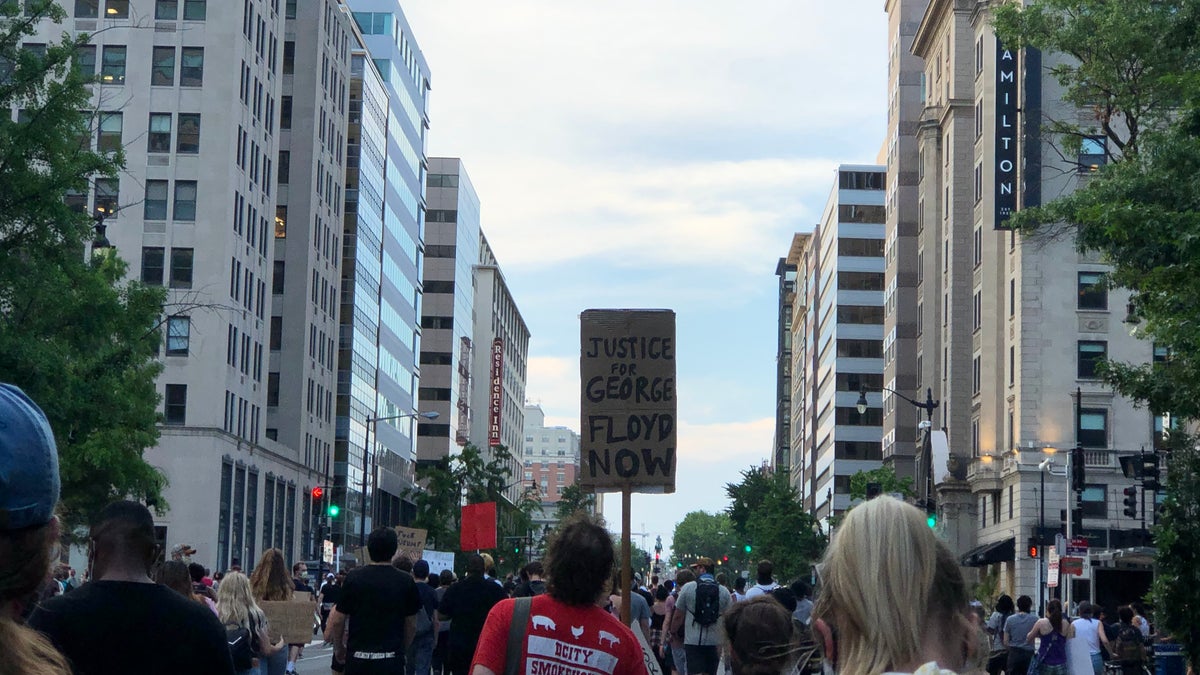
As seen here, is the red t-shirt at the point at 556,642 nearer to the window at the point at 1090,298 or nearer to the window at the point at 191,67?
the window at the point at 1090,298

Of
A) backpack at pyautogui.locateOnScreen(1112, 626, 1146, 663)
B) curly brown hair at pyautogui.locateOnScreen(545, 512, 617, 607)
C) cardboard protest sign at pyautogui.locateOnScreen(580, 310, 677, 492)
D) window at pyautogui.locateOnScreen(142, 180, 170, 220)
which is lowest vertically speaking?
backpack at pyautogui.locateOnScreen(1112, 626, 1146, 663)

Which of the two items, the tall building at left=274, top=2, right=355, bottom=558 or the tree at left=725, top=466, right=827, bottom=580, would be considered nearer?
the tall building at left=274, top=2, right=355, bottom=558

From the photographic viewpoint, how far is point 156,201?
2864 inches

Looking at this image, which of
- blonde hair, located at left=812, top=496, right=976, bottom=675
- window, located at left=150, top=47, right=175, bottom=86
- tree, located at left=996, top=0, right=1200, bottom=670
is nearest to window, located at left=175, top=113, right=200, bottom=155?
window, located at left=150, top=47, right=175, bottom=86

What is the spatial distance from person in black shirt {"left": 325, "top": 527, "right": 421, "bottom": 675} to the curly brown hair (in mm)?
4688

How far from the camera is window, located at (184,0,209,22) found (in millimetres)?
72812

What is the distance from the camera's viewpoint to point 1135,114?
34.5 metres

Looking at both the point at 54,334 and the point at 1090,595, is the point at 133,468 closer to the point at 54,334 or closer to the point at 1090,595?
the point at 54,334

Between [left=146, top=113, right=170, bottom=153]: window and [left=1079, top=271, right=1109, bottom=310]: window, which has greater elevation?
[left=146, top=113, right=170, bottom=153]: window

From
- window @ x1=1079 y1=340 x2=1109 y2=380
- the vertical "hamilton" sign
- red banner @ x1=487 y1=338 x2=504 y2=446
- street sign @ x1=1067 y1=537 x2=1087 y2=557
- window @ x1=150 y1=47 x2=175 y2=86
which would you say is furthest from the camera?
red banner @ x1=487 y1=338 x2=504 y2=446

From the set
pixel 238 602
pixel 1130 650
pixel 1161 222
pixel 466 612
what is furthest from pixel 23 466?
pixel 1130 650

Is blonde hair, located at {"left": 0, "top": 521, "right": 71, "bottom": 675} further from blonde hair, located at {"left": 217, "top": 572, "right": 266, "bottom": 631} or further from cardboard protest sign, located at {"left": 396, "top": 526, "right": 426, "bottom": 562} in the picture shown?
cardboard protest sign, located at {"left": 396, "top": 526, "right": 426, "bottom": 562}

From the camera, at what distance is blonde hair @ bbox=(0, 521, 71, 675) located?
2.21 meters

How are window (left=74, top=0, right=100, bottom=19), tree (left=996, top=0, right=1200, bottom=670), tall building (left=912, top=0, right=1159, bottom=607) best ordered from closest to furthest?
tree (left=996, top=0, right=1200, bottom=670) < tall building (left=912, top=0, right=1159, bottom=607) < window (left=74, top=0, right=100, bottom=19)
